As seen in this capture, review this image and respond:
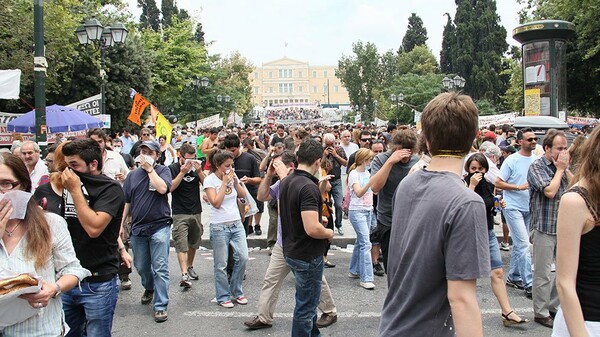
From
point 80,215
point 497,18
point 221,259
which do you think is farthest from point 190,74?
point 80,215

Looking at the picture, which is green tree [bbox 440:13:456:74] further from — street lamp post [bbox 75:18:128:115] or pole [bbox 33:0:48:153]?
pole [bbox 33:0:48:153]

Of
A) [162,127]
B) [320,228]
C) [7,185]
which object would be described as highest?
[162,127]

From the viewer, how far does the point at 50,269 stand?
2.84m

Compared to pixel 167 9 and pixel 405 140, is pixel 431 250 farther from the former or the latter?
pixel 167 9

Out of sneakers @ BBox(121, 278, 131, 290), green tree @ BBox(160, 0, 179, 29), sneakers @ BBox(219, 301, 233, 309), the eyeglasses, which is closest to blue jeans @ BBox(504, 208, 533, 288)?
sneakers @ BBox(219, 301, 233, 309)

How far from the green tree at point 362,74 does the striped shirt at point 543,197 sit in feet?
153

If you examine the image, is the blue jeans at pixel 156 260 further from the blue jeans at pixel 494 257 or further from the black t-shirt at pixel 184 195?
the blue jeans at pixel 494 257

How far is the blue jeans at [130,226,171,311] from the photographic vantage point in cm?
589

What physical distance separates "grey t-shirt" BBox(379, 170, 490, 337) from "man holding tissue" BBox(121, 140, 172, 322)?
4088mm

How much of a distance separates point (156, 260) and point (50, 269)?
319 centimetres

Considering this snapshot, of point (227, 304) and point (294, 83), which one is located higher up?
point (294, 83)

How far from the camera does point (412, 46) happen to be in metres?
60.9

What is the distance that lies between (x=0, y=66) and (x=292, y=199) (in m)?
14.1

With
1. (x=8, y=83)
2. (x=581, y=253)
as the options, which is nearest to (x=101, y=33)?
(x=8, y=83)
